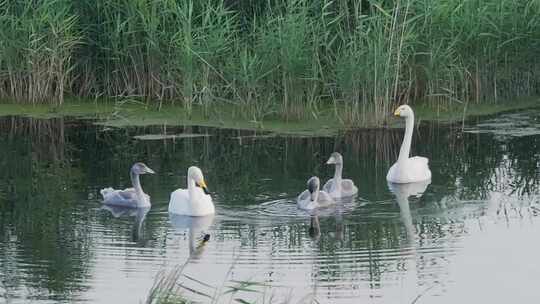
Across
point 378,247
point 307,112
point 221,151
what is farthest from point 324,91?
point 378,247

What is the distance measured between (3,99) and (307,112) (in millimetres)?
3809

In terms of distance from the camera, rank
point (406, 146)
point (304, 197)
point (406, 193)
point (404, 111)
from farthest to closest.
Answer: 1. point (404, 111)
2. point (406, 146)
3. point (406, 193)
4. point (304, 197)

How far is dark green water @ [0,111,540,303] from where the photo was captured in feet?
35.6

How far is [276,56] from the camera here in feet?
→ 55.7

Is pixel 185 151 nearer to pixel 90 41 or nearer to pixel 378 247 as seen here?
pixel 90 41

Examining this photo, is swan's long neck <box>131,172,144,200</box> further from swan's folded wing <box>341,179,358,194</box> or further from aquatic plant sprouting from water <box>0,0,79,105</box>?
aquatic plant sprouting from water <box>0,0,79,105</box>

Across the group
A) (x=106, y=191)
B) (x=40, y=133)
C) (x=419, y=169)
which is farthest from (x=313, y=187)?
(x=40, y=133)

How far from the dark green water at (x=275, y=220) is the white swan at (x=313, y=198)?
4.2 inches

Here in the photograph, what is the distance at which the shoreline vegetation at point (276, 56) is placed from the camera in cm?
1681

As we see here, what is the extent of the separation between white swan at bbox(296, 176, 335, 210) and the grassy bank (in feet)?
10.1

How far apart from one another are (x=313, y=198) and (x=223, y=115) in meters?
4.50

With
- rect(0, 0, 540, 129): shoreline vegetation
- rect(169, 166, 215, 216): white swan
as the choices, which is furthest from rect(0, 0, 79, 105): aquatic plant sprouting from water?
rect(169, 166, 215, 216): white swan

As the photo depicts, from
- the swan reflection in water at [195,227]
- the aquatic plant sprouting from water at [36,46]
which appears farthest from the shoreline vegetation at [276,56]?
the swan reflection in water at [195,227]

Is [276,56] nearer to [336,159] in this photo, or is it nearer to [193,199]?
[336,159]
